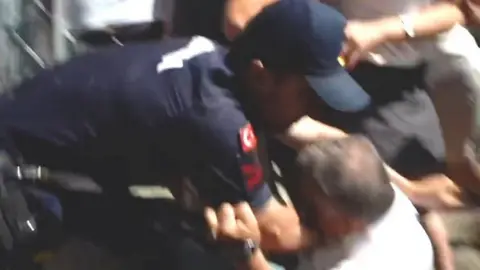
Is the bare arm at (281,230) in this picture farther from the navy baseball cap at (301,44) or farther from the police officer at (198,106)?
the navy baseball cap at (301,44)

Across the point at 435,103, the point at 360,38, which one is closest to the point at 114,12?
the point at 360,38

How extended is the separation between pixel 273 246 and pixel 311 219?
0.08m

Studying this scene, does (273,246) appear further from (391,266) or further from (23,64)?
(23,64)

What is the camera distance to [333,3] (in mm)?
1805

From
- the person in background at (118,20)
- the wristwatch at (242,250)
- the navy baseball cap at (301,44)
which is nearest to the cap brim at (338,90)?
the navy baseball cap at (301,44)

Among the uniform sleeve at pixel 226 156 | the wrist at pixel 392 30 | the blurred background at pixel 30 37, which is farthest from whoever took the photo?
the blurred background at pixel 30 37

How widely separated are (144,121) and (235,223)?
7.6 inches

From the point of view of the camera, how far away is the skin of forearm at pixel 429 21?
1.68m

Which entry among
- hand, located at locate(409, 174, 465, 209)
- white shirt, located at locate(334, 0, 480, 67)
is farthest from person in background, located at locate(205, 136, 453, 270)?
white shirt, located at locate(334, 0, 480, 67)

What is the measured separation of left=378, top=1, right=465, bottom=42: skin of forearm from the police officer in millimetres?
326

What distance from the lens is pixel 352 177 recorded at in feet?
4.37

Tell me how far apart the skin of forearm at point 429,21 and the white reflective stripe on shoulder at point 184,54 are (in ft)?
1.35

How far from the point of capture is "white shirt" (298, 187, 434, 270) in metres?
1.32

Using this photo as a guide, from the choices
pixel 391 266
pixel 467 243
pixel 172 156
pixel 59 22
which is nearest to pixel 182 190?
pixel 172 156
